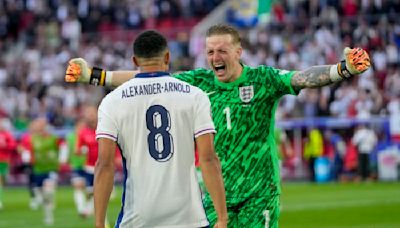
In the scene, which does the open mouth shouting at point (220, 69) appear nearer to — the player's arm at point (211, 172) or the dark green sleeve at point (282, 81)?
the dark green sleeve at point (282, 81)

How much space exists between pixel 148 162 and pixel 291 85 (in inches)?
95.8

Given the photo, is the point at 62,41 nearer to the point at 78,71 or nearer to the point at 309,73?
the point at 78,71

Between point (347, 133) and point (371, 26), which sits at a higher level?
point (371, 26)

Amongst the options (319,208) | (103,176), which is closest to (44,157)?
(319,208)

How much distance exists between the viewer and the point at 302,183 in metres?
36.8

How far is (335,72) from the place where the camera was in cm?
993

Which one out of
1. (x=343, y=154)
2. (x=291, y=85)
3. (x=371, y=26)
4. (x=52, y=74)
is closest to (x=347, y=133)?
(x=343, y=154)

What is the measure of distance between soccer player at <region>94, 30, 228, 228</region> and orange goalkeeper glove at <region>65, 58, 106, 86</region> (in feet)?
6.37

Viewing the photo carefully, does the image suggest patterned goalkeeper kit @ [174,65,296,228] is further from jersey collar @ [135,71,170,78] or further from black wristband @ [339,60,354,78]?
jersey collar @ [135,71,170,78]

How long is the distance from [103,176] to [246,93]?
2.45 m

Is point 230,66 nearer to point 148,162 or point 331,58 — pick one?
point 148,162

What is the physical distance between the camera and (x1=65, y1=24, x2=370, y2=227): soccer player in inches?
393

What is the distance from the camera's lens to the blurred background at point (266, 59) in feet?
120

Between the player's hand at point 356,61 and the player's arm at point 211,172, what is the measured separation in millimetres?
2059
